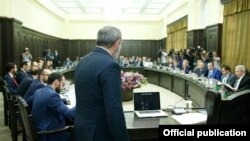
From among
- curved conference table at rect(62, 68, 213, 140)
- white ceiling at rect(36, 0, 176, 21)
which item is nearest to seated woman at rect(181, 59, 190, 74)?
curved conference table at rect(62, 68, 213, 140)

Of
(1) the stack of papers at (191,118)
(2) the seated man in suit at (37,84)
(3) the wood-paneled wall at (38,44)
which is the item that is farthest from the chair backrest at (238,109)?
(3) the wood-paneled wall at (38,44)

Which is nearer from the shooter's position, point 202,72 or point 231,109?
point 231,109

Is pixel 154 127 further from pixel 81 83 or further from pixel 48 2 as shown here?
pixel 48 2

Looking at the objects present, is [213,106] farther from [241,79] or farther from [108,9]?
[108,9]

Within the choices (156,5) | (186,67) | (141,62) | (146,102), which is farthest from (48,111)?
(156,5)

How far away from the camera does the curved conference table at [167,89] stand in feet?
8.60

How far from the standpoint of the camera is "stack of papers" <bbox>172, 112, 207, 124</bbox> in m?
2.70

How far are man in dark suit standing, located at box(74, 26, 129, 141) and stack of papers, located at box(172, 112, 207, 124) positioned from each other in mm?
943

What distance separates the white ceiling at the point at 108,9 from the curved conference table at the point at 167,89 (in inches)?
134

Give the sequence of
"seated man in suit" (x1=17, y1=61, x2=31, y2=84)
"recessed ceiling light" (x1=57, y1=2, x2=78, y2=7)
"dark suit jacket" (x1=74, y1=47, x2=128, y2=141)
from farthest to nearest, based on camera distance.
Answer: "recessed ceiling light" (x1=57, y1=2, x2=78, y2=7)
"seated man in suit" (x1=17, y1=61, x2=31, y2=84)
"dark suit jacket" (x1=74, y1=47, x2=128, y2=141)

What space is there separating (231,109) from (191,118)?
3.72 ft

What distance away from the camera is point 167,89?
11.5 m

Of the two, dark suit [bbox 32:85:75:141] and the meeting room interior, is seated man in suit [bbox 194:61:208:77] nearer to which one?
the meeting room interior

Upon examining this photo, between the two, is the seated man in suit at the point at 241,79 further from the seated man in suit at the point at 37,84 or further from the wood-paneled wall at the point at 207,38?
the wood-paneled wall at the point at 207,38
